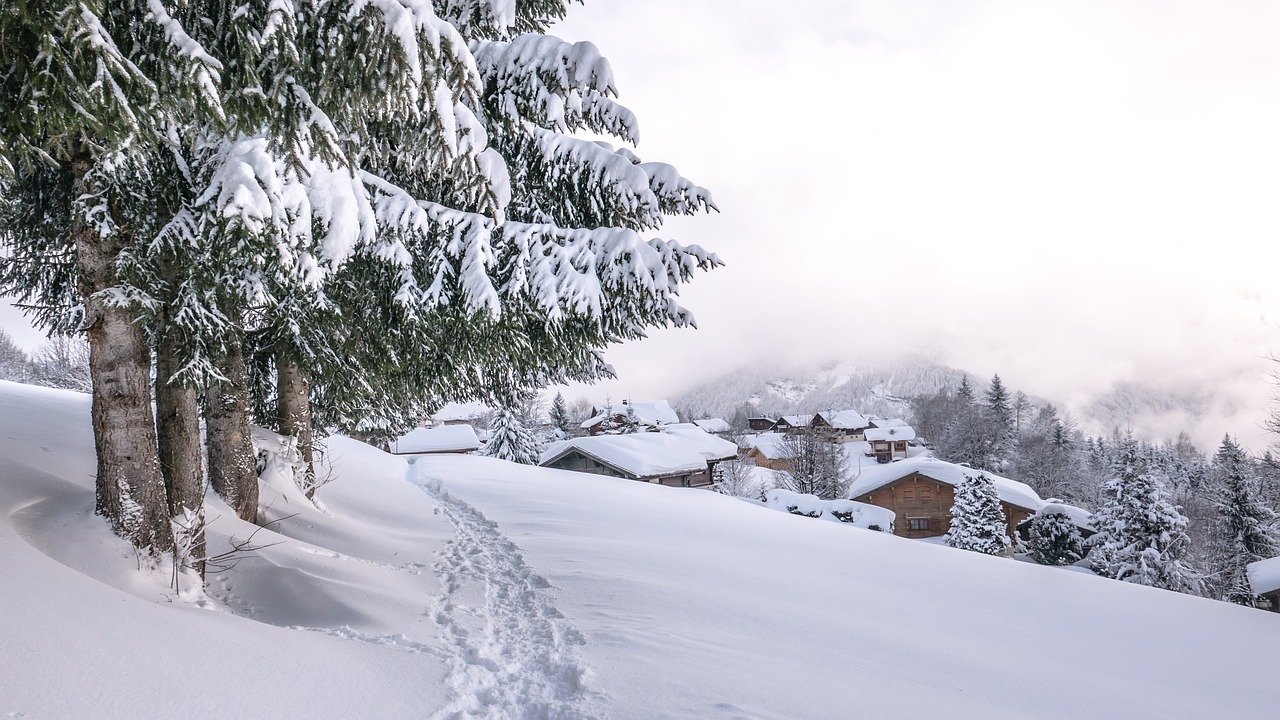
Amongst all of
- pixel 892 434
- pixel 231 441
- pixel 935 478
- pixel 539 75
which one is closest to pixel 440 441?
pixel 935 478

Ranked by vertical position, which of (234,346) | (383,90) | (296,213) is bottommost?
(234,346)

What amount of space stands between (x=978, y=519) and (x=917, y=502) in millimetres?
9016

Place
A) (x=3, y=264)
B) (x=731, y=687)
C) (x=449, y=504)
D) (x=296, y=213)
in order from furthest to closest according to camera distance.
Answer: (x=449, y=504) < (x=3, y=264) < (x=296, y=213) < (x=731, y=687)

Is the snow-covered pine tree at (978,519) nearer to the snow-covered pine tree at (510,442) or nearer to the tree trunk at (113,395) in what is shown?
the snow-covered pine tree at (510,442)

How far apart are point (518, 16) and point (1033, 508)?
33178 mm

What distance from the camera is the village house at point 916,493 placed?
32.2 metres

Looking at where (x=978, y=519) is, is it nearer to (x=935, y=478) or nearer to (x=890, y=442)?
(x=935, y=478)

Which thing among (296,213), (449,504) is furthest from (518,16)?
(449,504)

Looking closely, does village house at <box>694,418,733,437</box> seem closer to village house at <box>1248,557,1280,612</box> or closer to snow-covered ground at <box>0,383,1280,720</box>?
village house at <box>1248,557,1280,612</box>

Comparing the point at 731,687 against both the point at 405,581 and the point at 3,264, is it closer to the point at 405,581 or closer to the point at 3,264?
the point at 405,581

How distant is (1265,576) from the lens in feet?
59.9

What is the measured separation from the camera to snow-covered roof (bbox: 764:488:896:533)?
28094 mm

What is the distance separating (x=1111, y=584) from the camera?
927 centimetres

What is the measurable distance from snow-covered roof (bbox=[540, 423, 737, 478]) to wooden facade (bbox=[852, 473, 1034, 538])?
29.4 ft
